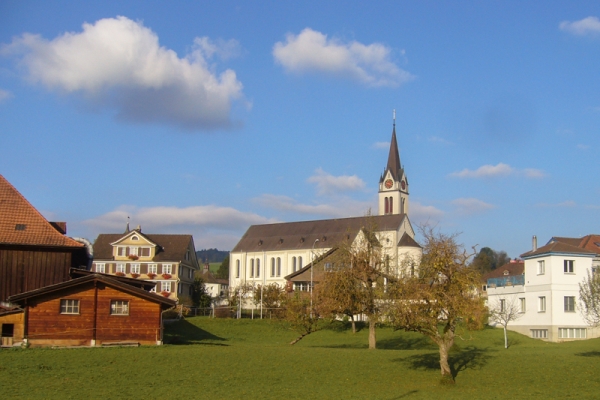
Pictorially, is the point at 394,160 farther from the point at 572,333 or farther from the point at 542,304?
the point at 572,333

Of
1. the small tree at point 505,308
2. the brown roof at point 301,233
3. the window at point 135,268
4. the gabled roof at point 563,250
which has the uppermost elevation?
the brown roof at point 301,233

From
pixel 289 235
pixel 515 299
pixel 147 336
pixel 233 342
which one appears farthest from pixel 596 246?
pixel 289 235

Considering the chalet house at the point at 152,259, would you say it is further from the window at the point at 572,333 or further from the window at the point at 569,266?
the window at the point at 569,266

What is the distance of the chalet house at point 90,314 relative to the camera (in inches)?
1382

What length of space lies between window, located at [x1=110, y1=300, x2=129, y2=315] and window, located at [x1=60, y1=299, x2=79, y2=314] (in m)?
1.80

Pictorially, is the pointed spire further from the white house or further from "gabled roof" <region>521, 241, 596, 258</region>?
the white house

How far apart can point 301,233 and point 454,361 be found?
244 ft

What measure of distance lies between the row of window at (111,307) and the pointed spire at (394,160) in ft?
347

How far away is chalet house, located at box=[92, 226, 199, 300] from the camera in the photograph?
80375 millimetres

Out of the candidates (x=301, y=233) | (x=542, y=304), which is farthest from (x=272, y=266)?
(x=542, y=304)

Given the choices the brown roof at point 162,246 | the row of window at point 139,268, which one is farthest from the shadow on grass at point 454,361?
the brown roof at point 162,246

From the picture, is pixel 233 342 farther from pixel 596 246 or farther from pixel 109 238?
pixel 109 238

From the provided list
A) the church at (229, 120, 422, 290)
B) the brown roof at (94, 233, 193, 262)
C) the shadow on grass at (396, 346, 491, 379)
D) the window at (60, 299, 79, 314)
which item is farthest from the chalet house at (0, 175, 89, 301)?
the church at (229, 120, 422, 290)

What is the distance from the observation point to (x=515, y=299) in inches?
2188
